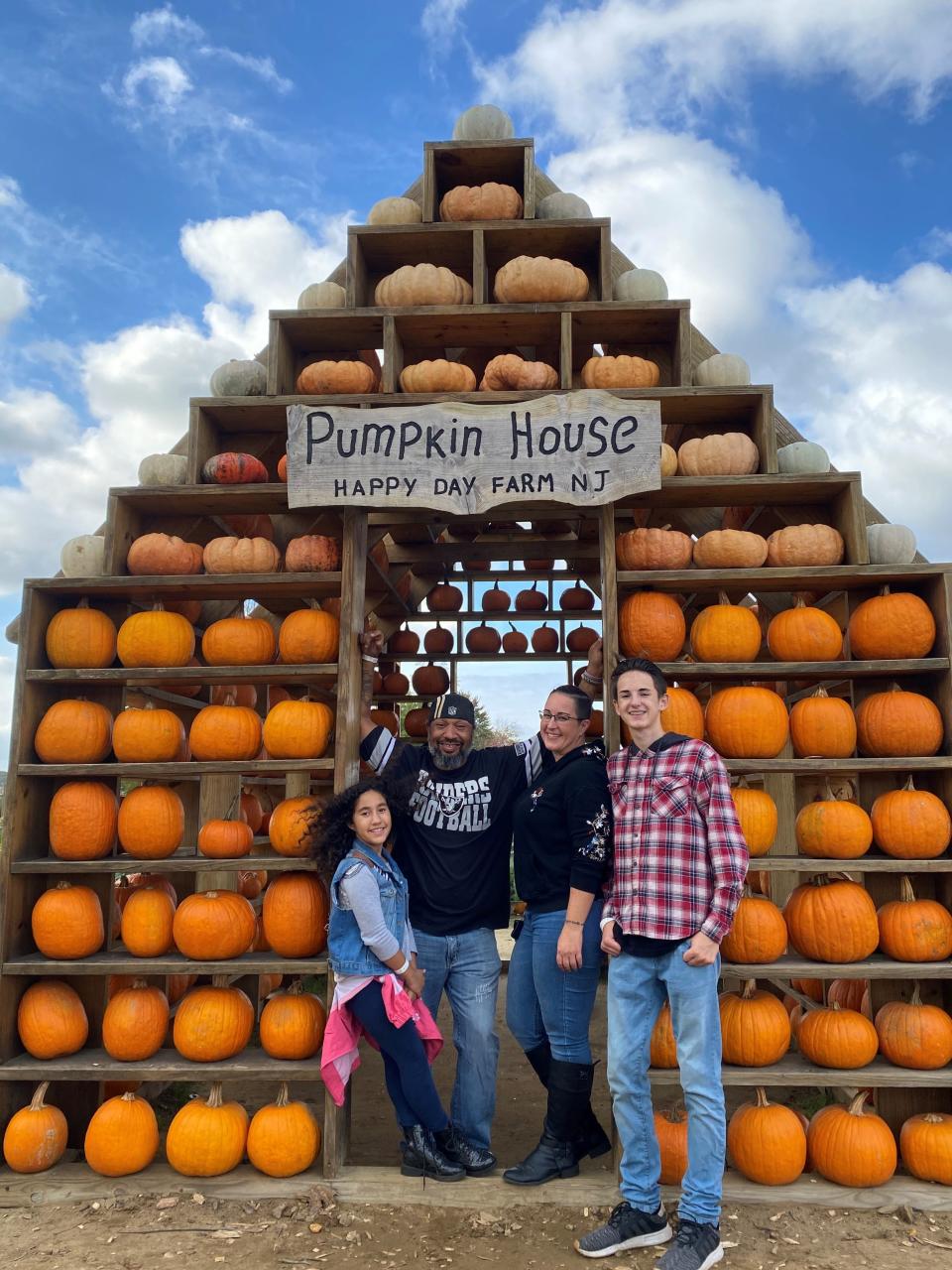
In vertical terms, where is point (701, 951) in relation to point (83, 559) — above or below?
below

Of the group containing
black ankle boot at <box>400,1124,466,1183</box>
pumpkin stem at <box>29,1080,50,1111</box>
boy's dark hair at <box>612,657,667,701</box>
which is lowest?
black ankle boot at <box>400,1124,466,1183</box>

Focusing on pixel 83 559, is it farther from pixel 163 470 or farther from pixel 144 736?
pixel 144 736

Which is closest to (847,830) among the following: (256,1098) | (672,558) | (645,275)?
(672,558)

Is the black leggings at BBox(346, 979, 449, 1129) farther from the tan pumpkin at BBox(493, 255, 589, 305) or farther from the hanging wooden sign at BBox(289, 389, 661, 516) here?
the tan pumpkin at BBox(493, 255, 589, 305)

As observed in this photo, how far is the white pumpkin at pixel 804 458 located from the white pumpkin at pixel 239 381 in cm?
297

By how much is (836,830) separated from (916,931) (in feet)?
1.88

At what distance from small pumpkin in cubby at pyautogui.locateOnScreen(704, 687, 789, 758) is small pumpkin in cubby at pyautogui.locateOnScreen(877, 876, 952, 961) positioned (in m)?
0.92

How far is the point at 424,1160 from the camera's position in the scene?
13.2 ft

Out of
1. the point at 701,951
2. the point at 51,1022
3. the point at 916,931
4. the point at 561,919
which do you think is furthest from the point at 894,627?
the point at 51,1022

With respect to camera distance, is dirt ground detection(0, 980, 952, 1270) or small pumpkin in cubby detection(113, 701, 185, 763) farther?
small pumpkin in cubby detection(113, 701, 185, 763)

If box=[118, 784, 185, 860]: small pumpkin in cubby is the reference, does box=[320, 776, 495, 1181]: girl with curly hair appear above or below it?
below

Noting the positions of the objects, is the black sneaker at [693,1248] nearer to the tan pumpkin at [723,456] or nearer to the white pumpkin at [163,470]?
the tan pumpkin at [723,456]

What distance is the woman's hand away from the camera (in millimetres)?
3793

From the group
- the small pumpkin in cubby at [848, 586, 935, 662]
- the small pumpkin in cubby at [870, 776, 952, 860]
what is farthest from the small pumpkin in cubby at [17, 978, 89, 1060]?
the small pumpkin in cubby at [848, 586, 935, 662]
